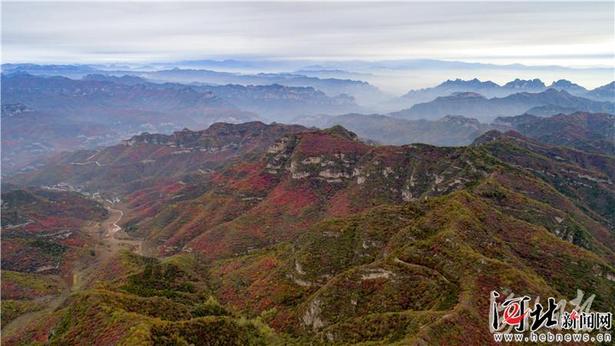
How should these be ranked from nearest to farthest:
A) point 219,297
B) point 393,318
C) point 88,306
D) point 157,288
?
point 393,318 < point 88,306 < point 157,288 < point 219,297

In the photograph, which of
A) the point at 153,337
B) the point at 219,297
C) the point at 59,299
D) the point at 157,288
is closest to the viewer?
the point at 153,337

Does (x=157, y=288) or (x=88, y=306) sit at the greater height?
(x=88, y=306)

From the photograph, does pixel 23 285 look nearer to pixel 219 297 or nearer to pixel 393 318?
pixel 219 297

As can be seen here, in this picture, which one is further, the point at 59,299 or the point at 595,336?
the point at 59,299

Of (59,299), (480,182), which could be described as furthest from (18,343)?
(480,182)

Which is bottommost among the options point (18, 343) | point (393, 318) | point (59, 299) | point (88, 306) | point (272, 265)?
point (59, 299)

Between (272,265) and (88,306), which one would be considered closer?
(88,306)

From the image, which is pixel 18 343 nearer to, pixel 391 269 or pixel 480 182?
pixel 391 269

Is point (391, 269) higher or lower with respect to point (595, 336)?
higher

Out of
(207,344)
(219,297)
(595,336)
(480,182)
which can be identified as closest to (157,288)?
(219,297)
